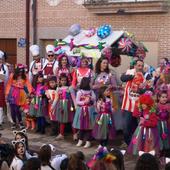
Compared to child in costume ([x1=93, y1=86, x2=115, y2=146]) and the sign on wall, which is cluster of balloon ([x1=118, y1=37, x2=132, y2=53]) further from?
the sign on wall

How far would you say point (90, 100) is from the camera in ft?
30.1

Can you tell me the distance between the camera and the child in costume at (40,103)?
1036 cm

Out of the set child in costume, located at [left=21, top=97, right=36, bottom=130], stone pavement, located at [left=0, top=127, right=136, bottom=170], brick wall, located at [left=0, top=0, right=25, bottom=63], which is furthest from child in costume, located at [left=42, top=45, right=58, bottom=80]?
brick wall, located at [left=0, top=0, right=25, bottom=63]

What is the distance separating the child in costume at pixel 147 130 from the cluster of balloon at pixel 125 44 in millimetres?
2925

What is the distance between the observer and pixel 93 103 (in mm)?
9234

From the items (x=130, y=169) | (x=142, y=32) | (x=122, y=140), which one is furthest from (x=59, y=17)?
(x=130, y=169)

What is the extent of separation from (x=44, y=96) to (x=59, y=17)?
20.6 ft

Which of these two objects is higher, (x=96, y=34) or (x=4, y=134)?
(x=96, y=34)

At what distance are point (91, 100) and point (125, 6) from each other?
5.58 m

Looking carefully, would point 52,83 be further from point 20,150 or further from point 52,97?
point 20,150

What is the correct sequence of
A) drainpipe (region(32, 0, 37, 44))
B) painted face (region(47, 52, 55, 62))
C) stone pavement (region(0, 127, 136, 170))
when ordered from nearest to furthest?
stone pavement (region(0, 127, 136, 170)) → painted face (region(47, 52, 55, 62)) → drainpipe (region(32, 0, 37, 44))

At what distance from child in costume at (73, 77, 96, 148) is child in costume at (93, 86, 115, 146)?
0.94ft

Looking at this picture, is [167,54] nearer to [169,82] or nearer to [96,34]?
[96,34]

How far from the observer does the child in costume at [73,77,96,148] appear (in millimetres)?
9161
